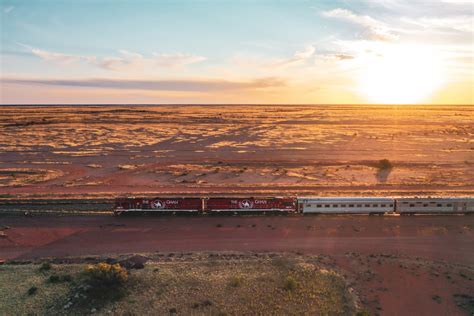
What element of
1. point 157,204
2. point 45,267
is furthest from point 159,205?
point 45,267

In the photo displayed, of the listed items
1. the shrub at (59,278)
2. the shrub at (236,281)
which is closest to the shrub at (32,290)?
the shrub at (59,278)

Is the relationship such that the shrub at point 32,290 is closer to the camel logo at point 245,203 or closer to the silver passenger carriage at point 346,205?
the camel logo at point 245,203

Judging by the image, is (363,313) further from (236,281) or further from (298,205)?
(298,205)

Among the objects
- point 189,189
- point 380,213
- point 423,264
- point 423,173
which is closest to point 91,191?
point 189,189

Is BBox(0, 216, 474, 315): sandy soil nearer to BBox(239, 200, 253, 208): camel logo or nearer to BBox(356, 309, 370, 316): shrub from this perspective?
BBox(356, 309, 370, 316): shrub

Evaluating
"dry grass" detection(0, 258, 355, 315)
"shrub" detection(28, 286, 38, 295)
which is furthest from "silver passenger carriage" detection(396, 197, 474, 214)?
"shrub" detection(28, 286, 38, 295)

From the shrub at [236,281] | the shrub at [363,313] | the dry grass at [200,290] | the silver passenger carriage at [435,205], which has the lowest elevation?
the shrub at [363,313]

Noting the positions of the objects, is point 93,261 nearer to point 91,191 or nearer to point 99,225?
point 99,225

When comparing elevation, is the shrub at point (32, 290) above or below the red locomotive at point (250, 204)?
below
